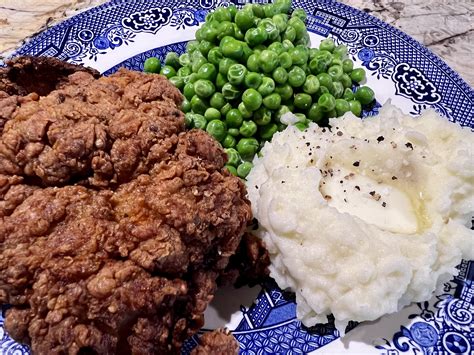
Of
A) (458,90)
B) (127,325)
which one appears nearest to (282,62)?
(458,90)

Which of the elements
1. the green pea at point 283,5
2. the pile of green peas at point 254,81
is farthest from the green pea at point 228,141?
the green pea at point 283,5

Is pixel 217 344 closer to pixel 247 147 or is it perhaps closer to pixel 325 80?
pixel 247 147

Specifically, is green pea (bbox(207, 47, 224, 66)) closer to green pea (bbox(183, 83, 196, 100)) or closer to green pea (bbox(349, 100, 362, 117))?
green pea (bbox(183, 83, 196, 100))

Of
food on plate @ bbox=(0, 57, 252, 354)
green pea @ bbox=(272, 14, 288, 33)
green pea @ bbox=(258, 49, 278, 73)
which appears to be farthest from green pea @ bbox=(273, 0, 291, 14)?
food on plate @ bbox=(0, 57, 252, 354)

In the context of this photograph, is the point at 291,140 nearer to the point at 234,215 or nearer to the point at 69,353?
the point at 234,215

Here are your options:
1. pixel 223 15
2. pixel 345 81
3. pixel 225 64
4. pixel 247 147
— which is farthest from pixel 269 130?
pixel 223 15

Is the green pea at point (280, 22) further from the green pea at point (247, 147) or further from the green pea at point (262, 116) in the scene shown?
the green pea at point (247, 147)
